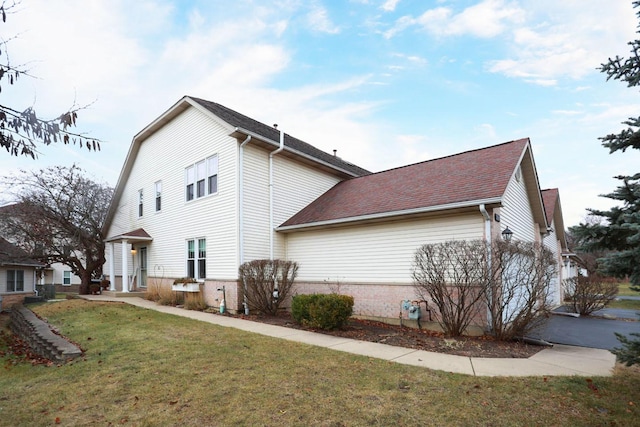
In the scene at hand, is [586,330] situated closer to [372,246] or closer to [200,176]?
[372,246]

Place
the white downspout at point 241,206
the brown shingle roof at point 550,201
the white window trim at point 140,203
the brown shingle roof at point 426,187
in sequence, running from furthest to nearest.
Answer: the white window trim at point 140,203, the brown shingle roof at point 550,201, the white downspout at point 241,206, the brown shingle roof at point 426,187

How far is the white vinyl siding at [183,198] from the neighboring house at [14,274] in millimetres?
6885

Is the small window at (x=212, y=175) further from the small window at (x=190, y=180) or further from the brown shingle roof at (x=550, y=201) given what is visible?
the brown shingle roof at (x=550, y=201)

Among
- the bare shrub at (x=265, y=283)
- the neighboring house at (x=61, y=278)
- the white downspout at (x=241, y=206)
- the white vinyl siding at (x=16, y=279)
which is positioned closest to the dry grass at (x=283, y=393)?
the bare shrub at (x=265, y=283)

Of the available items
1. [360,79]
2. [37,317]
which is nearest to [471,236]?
[360,79]

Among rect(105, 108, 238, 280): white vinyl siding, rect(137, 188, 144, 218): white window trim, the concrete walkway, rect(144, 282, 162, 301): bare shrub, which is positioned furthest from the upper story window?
the concrete walkway

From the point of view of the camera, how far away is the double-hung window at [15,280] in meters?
21.9

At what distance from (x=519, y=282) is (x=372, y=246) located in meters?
4.16

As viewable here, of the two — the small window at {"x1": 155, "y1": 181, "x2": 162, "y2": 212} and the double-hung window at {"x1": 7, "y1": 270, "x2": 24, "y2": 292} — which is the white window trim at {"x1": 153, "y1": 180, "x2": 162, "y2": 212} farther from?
the double-hung window at {"x1": 7, "y1": 270, "x2": 24, "y2": 292}

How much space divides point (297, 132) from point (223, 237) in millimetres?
13252

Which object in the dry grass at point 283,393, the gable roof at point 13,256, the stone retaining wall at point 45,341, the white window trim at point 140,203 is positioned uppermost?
the white window trim at point 140,203

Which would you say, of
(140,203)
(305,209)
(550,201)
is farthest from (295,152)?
(550,201)

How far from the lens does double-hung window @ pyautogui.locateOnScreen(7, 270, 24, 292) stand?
862 inches

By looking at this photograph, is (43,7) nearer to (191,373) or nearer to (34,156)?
(34,156)
